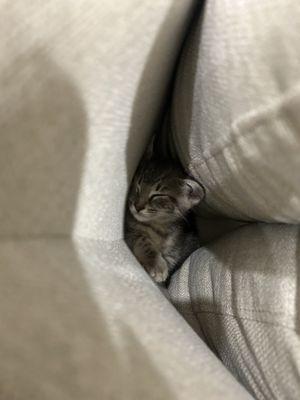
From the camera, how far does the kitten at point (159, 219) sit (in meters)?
0.89

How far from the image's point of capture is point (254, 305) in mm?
682

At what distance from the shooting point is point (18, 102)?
480 mm

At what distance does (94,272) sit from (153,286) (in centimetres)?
12

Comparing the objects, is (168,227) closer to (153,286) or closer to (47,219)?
(153,286)

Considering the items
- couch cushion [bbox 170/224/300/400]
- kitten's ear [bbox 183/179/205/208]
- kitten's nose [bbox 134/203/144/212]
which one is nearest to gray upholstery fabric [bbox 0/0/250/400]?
couch cushion [bbox 170/224/300/400]

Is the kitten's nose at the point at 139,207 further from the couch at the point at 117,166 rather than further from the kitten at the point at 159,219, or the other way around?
the couch at the point at 117,166

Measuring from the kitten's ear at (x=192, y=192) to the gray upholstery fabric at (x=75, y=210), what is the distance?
0.23m

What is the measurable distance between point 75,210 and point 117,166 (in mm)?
95

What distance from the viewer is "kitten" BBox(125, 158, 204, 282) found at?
889mm

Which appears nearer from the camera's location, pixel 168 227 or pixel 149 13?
pixel 149 13

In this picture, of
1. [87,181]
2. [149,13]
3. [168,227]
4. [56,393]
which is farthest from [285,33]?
[168,227]

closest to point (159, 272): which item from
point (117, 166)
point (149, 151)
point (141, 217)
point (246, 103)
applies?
point (141, 217)

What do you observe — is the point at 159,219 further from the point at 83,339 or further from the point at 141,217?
the point at 83,339

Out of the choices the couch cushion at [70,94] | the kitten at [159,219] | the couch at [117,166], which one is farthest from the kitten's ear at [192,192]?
the couch cushion at [70,94]
